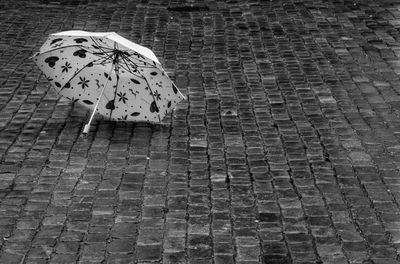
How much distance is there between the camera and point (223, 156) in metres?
8.24

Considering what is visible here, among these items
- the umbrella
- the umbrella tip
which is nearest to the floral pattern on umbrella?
the umbrella

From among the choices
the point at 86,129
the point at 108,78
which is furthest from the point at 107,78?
the point at 86,129

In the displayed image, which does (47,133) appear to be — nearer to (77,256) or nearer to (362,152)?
(77,256)

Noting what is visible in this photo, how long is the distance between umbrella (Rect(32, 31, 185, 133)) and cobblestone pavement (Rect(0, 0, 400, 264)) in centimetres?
31

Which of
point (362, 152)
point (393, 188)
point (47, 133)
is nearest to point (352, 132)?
point (362, 152)

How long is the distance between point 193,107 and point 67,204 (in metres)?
2.90

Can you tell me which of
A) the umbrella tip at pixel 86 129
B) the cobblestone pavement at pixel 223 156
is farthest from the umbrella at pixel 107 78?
the cobblestone pavement at pixel 223 156

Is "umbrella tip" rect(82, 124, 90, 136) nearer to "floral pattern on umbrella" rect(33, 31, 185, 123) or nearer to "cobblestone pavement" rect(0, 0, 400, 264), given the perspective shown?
"cobblestone pavement" rect(0, 0, 400, 264)

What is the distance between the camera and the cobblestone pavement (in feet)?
21.5

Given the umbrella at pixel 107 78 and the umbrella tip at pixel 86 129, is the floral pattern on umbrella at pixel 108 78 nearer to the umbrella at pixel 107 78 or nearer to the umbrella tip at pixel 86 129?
the umbrella at pixel 107 78

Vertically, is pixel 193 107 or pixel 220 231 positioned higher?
pixel 220 231

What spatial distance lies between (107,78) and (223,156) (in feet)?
5.11

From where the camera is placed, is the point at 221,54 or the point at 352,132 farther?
the point at 221,54

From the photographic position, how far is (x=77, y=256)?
20.6 ft
